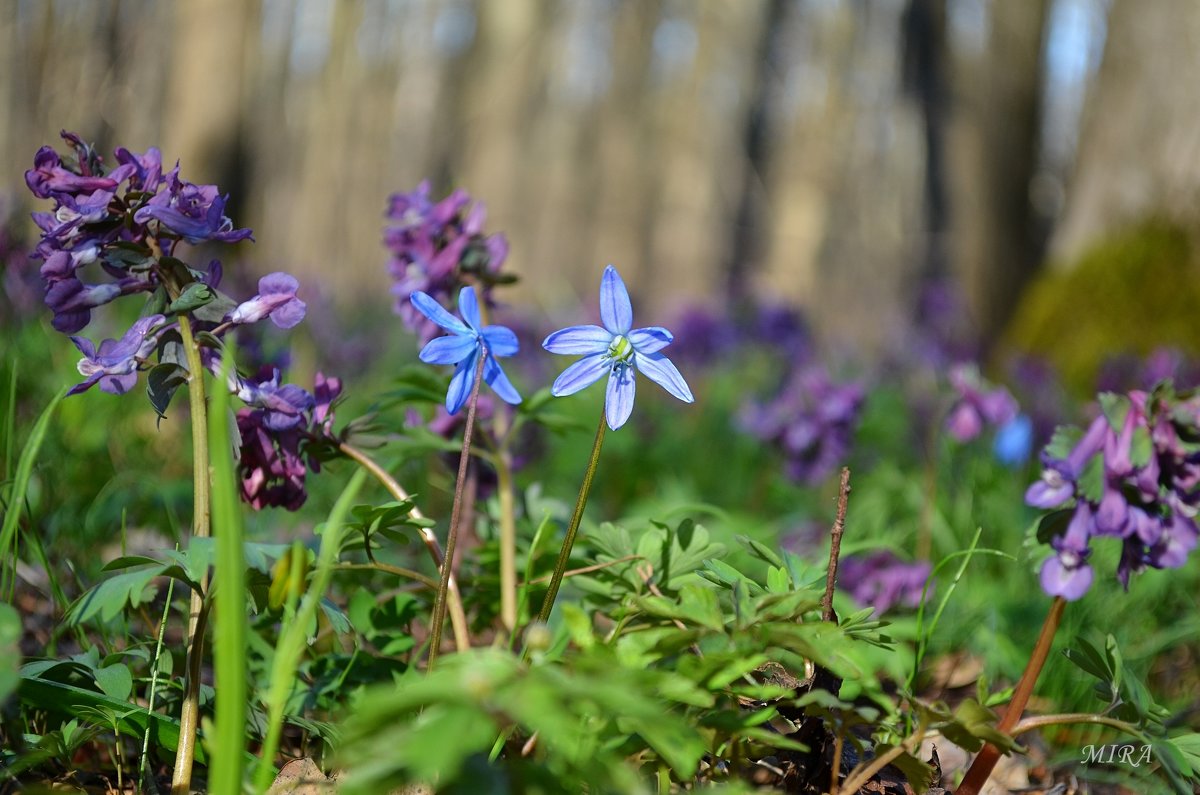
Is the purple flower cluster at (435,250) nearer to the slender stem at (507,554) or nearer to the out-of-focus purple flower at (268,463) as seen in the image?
the slender stem at (507,554)

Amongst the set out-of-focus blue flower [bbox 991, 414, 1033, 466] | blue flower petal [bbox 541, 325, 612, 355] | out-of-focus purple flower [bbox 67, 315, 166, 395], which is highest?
blue flower petal [bbox 541, 325, 612, 355]

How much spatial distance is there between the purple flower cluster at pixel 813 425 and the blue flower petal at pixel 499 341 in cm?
204

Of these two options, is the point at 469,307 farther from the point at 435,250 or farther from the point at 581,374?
the point at 435,250

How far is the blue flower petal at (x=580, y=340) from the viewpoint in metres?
1.24

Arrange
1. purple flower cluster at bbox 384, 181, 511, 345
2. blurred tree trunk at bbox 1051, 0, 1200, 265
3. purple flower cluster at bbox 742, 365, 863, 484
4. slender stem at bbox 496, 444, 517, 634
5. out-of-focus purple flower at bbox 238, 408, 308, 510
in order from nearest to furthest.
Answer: out-of-focus purple flower at bbox 238, 408, 308, 510
slender stem at bbox 496, 444, 517, 634
purple flower cluster at bbox 384, 181, 511, 345
purple flower cluster at bbox 742, 365, 863, 484
blurred tree trunk at bbox 1051, 0, 1200, 265

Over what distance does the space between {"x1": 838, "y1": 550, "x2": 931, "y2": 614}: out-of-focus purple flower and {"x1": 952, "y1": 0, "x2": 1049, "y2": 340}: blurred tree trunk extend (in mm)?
6405

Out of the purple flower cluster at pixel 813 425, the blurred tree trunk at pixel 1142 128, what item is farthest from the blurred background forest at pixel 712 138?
the purple flower cluster at pixel 813 425

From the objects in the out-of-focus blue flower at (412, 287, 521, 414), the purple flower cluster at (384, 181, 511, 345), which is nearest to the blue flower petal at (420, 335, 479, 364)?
the out-of-focus blue flower at (412, 287, 521, 414)

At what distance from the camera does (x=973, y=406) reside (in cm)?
278

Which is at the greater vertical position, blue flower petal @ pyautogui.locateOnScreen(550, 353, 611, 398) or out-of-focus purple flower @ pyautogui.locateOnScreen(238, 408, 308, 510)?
blue flower petal @ pyautogui.locateOnScreen(550, 353, 611, 398)

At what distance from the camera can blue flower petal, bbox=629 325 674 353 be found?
123 cm

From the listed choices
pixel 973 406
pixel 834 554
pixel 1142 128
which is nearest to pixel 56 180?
pixel 834 554

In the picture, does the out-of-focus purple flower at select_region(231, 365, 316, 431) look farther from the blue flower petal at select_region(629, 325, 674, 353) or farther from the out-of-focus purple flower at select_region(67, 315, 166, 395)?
the blue flower petal at select_region(629, 325, 674, 353)

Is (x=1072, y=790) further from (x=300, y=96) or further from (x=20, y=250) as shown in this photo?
(x=300, y=96)
